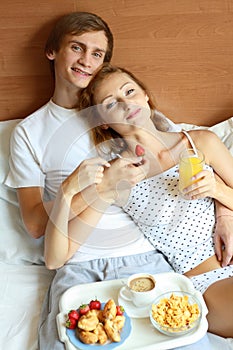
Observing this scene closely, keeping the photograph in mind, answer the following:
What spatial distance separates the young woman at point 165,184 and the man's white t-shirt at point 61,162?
6 cm

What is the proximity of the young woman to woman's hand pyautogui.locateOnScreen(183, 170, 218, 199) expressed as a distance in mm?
16

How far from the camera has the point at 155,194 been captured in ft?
5.14

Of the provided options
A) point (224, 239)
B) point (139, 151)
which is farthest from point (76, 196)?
point (224, 239)

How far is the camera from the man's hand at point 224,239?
4.95 feet

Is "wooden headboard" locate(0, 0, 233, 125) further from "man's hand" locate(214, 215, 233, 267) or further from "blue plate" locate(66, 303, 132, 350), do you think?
"blue plate" locate(66, 303, 132, 350)

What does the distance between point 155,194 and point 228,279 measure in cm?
33

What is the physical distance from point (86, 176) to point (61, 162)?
1.09 ft

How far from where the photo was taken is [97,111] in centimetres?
163

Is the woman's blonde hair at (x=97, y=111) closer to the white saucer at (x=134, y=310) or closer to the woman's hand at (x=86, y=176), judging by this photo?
the woman's hand at (x=86, y=176)

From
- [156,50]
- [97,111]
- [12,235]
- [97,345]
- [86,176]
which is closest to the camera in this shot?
[97,345]

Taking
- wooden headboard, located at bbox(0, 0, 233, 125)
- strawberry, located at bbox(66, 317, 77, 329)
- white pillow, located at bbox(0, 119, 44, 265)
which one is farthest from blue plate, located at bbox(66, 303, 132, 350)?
wooden headboard, located at bbox(0, 0, 233, 125)

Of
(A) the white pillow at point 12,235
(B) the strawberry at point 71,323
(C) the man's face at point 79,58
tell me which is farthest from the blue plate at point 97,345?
(C) the man's face at point 79,58

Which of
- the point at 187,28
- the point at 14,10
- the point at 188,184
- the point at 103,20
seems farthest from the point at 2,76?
the point at 188,184

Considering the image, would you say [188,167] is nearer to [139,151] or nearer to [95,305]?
[139,151]
